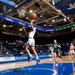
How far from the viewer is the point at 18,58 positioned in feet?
41.9

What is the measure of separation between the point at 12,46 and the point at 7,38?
4.76 metres

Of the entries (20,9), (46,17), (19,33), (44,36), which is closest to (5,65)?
(20,9)

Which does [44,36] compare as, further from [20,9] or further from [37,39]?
[20,9]

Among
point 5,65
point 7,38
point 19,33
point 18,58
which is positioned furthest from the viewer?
point 19,33

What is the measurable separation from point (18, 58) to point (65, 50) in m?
12.6

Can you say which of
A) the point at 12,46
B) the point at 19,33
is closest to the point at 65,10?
the point at 12,46

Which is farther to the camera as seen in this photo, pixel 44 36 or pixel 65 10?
pixel 44 36

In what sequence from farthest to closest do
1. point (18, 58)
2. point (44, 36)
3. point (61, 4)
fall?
point (44, 36) < point (18, 58) < point (61, 4)

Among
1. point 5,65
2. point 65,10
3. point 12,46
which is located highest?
point 65,10

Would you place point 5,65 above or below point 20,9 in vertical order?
below

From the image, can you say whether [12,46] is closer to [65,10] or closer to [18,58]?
[18,58]

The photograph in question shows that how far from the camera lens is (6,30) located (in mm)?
22875

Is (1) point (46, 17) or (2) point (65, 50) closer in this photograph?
(1) point (46, 17)

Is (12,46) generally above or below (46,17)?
below
